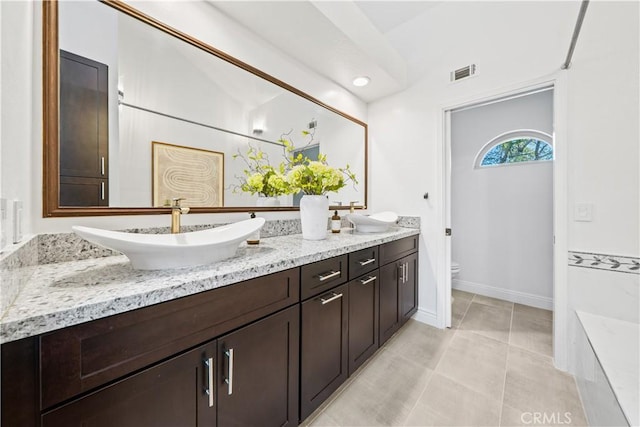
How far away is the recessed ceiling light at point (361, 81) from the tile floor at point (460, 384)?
7.43 feet

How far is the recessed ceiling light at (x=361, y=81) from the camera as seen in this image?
7.22 ft

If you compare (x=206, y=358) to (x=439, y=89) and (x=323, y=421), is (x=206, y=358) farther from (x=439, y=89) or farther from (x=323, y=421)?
(x=439, y=89)

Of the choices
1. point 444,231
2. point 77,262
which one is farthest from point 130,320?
point 444,231

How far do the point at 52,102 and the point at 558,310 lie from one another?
298 centimetres

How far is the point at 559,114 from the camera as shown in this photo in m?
1.66

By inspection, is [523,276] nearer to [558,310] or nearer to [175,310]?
[558,310]

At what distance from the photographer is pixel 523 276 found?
269 cm

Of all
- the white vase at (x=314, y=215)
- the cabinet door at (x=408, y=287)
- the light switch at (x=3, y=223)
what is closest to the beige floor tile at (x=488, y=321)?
the cabinet door at (x=408, y=287)

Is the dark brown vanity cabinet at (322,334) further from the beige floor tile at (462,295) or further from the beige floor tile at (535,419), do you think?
the beige floor tile at (462,295)

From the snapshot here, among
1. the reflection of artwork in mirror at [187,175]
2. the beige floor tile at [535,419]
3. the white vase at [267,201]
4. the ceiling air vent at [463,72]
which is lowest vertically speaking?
the beige floor tile at [535,419]

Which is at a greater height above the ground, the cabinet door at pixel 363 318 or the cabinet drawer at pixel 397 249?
the cabinet drawer at pixel 397 249

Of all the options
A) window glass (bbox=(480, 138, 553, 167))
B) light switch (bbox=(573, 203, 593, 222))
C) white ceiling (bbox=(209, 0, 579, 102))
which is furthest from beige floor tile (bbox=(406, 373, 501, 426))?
window glass (bbox=(480, 138, 553, 167))

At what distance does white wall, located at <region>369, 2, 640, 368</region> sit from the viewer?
1451 millimetres

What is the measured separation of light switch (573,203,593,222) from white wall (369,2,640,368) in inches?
1.1
